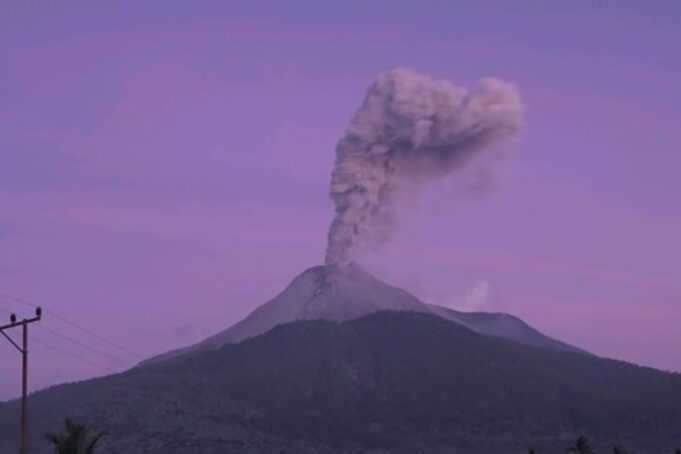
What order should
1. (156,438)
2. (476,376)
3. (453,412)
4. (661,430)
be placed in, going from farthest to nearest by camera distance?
(476,376), (453,412), (661,430), (156,438)

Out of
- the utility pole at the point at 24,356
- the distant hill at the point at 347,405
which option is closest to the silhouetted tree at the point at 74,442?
the utility pole at the point at 24,356

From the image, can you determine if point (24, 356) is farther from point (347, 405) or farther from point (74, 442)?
point (347, 405)

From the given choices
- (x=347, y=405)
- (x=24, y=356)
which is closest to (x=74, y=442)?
(x=24, y=356)

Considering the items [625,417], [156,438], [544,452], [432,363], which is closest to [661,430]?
[625,417]

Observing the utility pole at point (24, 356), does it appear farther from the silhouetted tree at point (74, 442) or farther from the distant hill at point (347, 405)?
the distant hill at point (347, 405)

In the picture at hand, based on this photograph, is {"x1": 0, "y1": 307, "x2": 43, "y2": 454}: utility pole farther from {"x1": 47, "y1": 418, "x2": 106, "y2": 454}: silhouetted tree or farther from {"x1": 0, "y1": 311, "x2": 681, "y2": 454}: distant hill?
{"x1": 0, "y1": 311, "x2": 681, "y2": 454}: distant hill

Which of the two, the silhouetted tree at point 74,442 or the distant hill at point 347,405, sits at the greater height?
the distant hill at point 347,405

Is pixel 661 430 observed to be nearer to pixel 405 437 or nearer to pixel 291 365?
pixel 405 437

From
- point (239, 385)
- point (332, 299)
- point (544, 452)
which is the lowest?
point (544, 452)

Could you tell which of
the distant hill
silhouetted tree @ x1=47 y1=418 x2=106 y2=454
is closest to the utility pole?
silhouetted tree @ x1=47 y1=418 x2=106 y2=454
